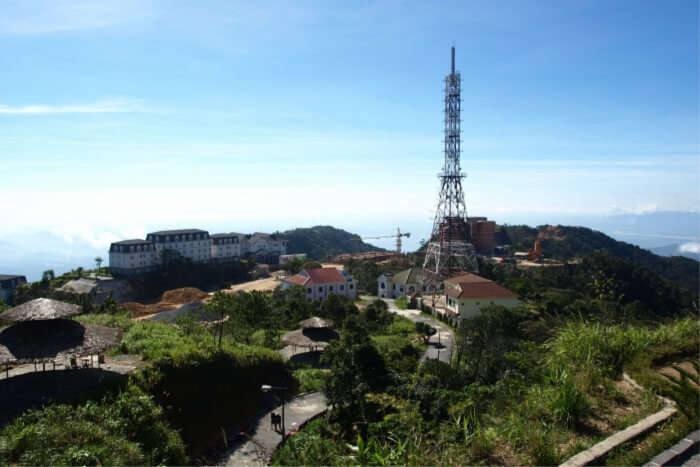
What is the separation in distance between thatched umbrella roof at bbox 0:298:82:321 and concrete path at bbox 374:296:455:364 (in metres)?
14.0

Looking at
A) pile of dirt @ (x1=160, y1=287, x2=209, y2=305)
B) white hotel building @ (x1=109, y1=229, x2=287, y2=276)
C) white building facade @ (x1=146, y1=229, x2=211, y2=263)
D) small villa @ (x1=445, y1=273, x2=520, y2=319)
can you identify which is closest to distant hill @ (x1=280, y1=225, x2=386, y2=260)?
white hotel building @ (x1=109, y1=229, x2=287, y2=276)

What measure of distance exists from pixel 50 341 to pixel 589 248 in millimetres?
85837

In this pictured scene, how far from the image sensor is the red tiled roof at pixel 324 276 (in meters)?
41.2

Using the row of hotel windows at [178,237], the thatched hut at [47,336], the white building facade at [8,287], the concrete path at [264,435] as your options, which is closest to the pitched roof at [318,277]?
the concrete path at [264,435]

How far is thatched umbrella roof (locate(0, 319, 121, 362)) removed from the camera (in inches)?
374

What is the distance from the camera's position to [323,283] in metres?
41.1

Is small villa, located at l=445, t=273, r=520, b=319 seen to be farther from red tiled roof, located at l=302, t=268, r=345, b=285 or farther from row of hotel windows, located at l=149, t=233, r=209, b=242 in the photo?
row of hotel windows, located at l=149, t=233, r=209, b=242

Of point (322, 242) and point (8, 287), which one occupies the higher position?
point (322, 242)

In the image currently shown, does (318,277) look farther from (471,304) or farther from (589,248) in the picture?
(589,248)

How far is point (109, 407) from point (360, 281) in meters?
41.3

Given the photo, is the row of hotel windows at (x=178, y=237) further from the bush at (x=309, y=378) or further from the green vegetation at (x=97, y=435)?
the green vegetation at (x=97, y=435)

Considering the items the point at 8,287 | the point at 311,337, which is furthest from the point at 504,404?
the point at 8,287

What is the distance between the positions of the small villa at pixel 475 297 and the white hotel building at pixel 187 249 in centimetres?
4049

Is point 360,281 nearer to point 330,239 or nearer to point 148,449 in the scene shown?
point 148,449
